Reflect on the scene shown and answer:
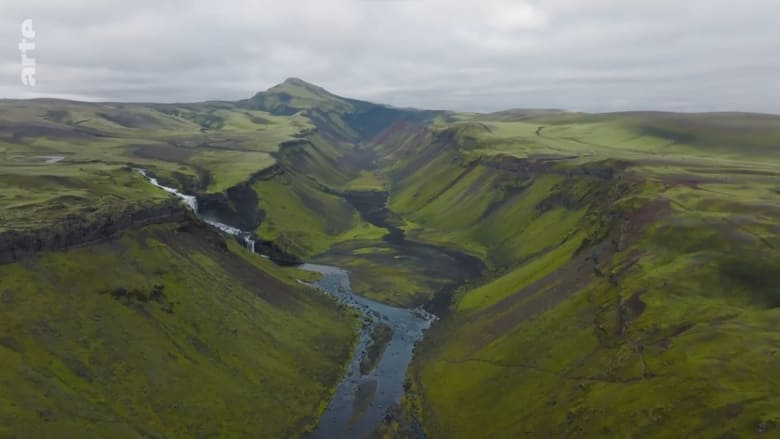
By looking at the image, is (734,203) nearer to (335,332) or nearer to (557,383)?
(557,383)

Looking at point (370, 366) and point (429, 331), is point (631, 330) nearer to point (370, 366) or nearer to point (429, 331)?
point (370, 366)

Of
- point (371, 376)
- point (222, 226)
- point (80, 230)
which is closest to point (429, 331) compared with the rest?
point (371, 376)

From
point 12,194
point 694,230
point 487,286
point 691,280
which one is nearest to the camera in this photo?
point 691,280

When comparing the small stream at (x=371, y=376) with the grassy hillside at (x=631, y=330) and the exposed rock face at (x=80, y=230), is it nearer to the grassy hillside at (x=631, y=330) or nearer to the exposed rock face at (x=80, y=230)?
the grassy hillside at (x=631, y=330)

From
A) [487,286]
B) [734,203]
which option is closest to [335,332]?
[487,286]

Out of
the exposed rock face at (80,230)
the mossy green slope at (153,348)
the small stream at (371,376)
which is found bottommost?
the small stream at (371,376)

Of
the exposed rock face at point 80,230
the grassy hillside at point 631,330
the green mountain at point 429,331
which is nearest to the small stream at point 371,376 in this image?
the green mountain at point 429,331
